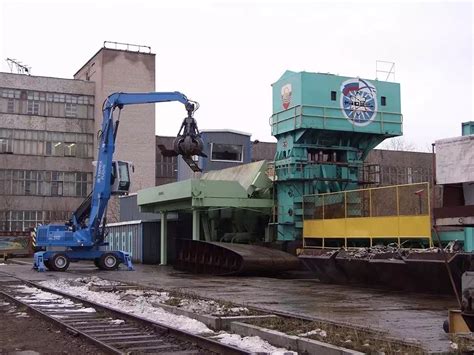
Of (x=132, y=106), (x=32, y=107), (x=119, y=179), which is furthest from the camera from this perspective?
(x=132, y=106)

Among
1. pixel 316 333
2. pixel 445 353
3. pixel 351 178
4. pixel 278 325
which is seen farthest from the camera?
pixel 351 178

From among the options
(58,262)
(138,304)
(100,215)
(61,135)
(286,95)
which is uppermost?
(61,135)

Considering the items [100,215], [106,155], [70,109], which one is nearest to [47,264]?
[100,215]

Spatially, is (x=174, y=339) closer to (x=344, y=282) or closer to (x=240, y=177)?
(x=344, y=282)

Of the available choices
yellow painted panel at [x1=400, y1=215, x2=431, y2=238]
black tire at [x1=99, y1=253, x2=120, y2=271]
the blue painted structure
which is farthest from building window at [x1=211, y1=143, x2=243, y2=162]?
yellow painted panel at [x1=400, y1=215, x2=431, y2=238]

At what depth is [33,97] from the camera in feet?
249

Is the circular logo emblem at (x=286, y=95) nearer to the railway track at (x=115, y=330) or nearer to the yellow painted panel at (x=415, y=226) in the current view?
the yellow painted panel at (x=415, y=226)

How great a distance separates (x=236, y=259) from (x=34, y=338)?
1342 centimetres

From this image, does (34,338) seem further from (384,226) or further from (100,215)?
(100,215)

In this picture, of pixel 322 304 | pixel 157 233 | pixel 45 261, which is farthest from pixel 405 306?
pixel 157 233

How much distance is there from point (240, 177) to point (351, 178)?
5347mm

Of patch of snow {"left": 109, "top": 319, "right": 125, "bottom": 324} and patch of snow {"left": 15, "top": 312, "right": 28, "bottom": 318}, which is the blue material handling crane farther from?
patch of snow {"left": 109, "top": 319, "right": 125, "bottom": 324}

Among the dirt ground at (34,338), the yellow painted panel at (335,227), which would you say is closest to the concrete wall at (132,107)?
the yellow painted panel at (335,227)

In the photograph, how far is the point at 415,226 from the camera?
18203mm
